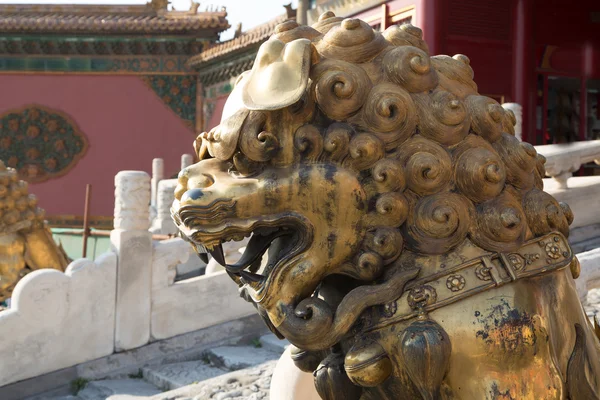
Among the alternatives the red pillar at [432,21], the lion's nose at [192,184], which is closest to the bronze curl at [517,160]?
the lion's nose at [192,184]

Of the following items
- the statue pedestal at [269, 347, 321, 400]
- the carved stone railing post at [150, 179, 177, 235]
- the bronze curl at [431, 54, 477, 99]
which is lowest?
the carved stone railing post at [150, 179, 177, 235]

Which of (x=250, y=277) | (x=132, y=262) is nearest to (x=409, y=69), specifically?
(x=250, y=277)

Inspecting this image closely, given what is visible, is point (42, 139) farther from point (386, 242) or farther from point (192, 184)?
point (386, 242)

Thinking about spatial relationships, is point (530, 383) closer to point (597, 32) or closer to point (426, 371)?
point (426, 371)

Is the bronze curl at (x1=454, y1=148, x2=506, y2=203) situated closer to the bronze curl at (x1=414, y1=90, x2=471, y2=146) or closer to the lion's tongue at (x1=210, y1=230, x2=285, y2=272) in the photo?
the bronze curl at (x1=414, y1=90, x2=471, y2=146)

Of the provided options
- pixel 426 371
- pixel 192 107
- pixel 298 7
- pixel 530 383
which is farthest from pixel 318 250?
pixel 192 107

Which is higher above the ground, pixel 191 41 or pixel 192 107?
pixel 191 41

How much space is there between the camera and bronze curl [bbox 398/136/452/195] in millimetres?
1106

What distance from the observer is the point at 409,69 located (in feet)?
3.75

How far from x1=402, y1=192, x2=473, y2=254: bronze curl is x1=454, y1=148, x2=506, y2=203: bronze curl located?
21mm

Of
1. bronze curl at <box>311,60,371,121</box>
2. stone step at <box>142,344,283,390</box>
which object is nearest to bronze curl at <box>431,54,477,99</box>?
bronze curl at <box>311,60,371,121</box>

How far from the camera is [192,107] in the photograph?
46.4 feet

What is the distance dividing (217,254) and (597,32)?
30.6 ft

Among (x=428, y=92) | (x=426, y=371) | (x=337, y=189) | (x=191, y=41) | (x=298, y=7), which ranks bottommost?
(x=191, y=41)
